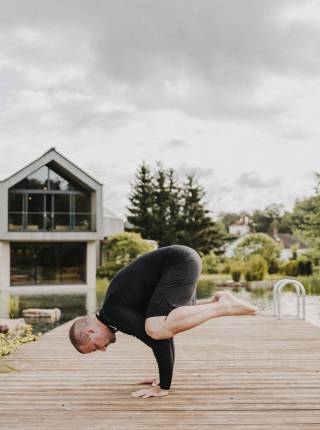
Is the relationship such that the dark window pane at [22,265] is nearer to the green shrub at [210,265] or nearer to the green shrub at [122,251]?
the green shrub at [122,251]

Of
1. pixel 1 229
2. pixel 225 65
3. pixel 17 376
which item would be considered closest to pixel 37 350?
pixel 17 376

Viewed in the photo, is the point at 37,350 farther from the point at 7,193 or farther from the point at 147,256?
the point at 7,193

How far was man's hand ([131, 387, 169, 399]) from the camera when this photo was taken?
11.7ft

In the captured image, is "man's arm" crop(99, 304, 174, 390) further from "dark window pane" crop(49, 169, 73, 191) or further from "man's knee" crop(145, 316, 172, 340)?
"dark window pane" crop(49, 169, 73, 191)

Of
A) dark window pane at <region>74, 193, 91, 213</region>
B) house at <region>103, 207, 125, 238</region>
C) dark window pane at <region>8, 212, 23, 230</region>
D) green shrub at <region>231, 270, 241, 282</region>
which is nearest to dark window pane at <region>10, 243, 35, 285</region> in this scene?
dark window pane at <region>8, 212, 23, 230</region>

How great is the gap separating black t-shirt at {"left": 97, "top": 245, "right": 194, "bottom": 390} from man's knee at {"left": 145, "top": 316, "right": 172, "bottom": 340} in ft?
0.30

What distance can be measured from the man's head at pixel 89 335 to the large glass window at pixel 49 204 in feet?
63.6

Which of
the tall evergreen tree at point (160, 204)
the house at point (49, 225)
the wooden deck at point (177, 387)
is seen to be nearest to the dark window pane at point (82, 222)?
the house at point (49, 225)

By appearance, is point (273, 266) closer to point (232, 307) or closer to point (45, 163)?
point (45, 163)

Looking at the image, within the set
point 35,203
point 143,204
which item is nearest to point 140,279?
point 35,203

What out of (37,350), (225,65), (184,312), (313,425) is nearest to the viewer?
(313,425)

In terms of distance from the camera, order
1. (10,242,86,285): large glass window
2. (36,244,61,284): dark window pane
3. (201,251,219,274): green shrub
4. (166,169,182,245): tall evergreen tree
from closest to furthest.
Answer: (10,242,86,285): large glass window, (36,244,61,284): dark window pane, (201,251,219,274): green shrub, (166,169,182,245): tall evergreen tree

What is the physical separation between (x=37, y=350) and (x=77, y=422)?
2744mm

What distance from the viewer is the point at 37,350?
5684 millimetres
